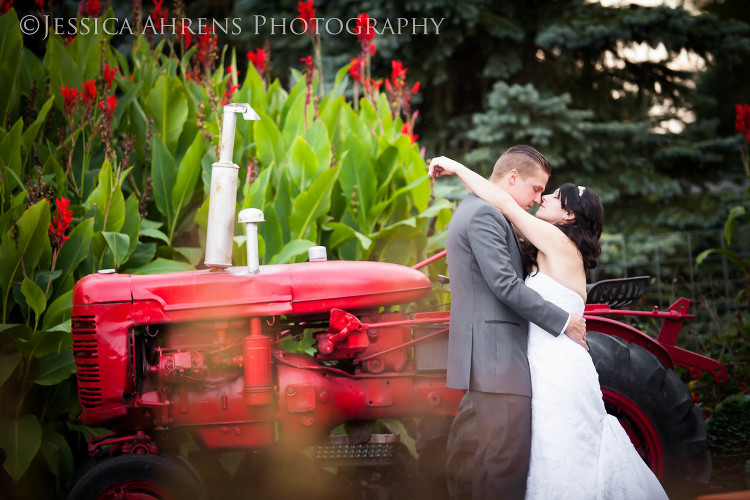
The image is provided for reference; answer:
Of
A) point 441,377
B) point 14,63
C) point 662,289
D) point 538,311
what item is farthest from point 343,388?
point 662,289

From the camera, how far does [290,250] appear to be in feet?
12.8

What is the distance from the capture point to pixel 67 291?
12.4 ft

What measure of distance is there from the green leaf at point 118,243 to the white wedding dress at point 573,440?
81.2 inches

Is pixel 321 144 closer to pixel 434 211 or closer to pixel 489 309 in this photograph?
pixel 434 211

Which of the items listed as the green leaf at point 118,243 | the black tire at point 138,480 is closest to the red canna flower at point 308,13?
the green leaf at point 118,243

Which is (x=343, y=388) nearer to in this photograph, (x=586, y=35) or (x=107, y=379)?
(x=107, y=379)

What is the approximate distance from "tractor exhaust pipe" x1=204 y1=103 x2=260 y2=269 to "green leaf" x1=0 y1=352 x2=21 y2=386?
1166 millimetres

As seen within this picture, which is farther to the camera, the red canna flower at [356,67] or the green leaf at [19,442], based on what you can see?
the red canna flower at [356,67]

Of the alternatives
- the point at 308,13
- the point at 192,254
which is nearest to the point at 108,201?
the point at 192,254

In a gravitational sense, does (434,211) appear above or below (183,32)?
below

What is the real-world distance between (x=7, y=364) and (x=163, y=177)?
A: 1.33 meters

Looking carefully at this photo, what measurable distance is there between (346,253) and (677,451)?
2.06 m

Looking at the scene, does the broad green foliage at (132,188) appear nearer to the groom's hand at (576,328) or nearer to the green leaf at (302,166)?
the green leaf at (302,166)

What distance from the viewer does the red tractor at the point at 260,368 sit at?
3.06 metres
